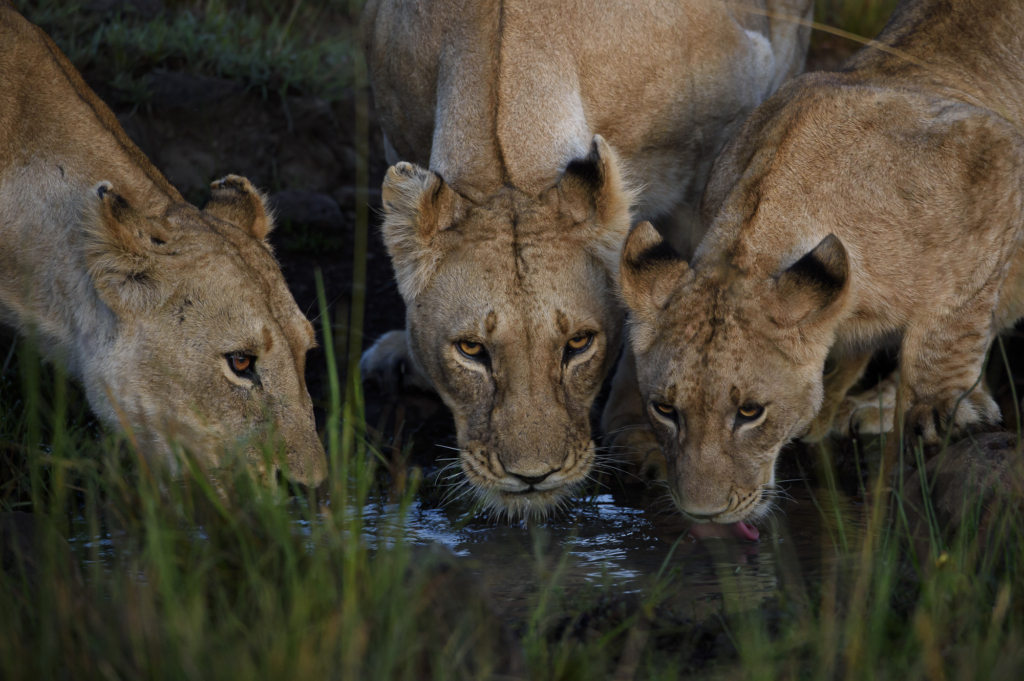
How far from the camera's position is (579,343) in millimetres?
3838

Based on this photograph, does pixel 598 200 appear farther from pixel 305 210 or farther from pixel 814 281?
pixel 305 210

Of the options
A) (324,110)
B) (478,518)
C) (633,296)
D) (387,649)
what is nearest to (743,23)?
(633,296)

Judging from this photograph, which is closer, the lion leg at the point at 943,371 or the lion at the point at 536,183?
the lion at the point at 536,183

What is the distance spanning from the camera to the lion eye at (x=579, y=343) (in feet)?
12.5

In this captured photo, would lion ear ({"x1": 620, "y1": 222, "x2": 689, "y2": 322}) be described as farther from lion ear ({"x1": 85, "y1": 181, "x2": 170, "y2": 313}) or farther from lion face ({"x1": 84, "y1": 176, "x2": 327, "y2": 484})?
lion ear ({"x1": 85, "y1": 181, "x2": 170, "y2": 313})

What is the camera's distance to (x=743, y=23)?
5273 mm

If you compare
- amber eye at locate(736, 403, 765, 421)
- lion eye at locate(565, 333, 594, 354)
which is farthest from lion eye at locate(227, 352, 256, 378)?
amber eye at locate(736, 403, 765, 421)

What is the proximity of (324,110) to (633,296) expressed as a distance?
15.1 feet

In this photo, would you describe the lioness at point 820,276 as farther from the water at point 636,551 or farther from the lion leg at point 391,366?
the lion leg at point 391,366

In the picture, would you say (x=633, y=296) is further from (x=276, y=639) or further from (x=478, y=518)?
(x=276, y=639)

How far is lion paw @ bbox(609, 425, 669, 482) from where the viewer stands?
13.9 ft

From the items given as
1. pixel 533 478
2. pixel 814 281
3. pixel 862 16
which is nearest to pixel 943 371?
pixel 814 281

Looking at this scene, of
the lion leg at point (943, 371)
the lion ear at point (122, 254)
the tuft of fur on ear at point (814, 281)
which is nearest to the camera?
the tuft of fur on ear at point (814, 281)

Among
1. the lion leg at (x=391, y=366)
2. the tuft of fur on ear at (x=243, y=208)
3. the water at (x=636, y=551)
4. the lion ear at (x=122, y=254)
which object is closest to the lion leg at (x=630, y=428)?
the water at (x=636, y=551)
